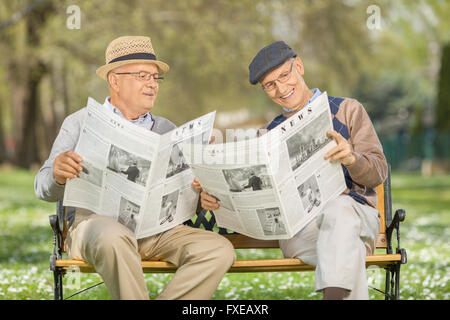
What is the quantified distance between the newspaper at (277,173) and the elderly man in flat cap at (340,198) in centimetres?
7

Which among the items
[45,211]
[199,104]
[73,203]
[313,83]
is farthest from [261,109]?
[73,203]

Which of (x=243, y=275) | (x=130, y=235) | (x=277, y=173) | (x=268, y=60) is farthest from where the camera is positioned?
(x=243, y=275)

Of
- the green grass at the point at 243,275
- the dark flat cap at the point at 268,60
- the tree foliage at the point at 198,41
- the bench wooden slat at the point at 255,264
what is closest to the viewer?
the bench wooden slat at the point at 255,264

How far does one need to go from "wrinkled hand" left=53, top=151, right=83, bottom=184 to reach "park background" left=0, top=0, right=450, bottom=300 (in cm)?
195

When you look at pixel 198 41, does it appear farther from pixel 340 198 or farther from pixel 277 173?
pixel 277 173

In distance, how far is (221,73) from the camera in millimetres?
19266

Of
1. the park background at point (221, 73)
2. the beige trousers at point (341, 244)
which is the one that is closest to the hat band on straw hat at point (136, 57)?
the beige trousers at point (341, 244)

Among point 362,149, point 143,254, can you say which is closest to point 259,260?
point 143,254

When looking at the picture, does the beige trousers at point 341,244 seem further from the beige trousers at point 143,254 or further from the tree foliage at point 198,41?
the tree foliage at point 198,41

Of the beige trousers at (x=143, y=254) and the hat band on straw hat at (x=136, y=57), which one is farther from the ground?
the hat band on straw hat at (x=136, y=57)

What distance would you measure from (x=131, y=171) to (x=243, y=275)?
10.00 ft

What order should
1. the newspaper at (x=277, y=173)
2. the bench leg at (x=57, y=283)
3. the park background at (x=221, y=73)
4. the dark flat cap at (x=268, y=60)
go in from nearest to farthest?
the newspaper at (x=277, y=173), the bench leg at (x=57, y=283), the dark flat cap at (x=268, y=60), the park background at (x=221, y=73)

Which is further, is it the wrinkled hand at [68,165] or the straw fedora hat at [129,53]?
the straw fedora hat at [129,53]

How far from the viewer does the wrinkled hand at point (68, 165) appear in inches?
114
